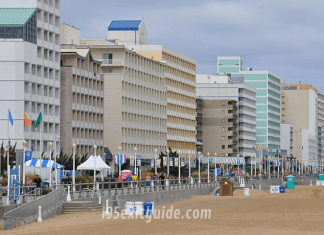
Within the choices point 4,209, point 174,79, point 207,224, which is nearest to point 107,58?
point 174,79

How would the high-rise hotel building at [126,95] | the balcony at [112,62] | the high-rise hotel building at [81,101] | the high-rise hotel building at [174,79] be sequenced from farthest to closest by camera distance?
the high-rise hotel building at [174,79] < the balcony at [112,62] < the high-rise hotel building at [126,95] < the high-rise hotel building at [81,101]

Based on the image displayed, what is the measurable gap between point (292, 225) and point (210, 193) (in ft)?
158

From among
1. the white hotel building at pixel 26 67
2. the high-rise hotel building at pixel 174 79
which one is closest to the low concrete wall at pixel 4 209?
the white hotel building at pixel 26 67

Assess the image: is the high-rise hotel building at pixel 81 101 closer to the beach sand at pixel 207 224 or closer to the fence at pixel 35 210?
the beach sand at pixel 207 224

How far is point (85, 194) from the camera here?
2232 inches

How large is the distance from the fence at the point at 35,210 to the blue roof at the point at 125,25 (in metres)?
115

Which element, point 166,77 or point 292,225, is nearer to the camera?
point 292,225

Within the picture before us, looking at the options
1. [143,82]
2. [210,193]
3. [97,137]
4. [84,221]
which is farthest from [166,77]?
[84,221]

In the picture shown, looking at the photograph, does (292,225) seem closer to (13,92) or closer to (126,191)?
(126,191)

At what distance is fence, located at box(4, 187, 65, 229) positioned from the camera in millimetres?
41166

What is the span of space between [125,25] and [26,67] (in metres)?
61.6

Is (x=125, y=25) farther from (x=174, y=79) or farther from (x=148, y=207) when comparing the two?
(x=148, y=207)

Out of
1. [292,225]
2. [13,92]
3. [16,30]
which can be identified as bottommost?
[292,225]

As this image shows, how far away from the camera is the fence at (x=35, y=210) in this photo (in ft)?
135
